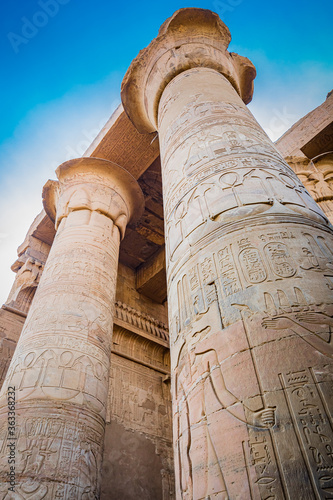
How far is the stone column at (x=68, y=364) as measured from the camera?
299 cm

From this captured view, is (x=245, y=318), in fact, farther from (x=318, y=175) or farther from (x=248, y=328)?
(x=318, y=175)

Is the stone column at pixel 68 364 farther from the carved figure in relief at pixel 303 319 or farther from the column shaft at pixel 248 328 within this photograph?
the carved figure in relief at pixel 303 319

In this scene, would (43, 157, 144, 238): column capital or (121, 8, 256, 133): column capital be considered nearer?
(121, 8, 256, 133): column capital

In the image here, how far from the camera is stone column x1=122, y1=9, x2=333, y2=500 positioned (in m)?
1.20

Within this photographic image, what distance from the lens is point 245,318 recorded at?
163cm

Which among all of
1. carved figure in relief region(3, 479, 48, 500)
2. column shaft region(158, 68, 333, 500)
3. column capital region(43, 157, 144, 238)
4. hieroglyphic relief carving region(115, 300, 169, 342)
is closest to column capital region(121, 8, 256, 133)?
column capital region(43, 157, 144, 238)

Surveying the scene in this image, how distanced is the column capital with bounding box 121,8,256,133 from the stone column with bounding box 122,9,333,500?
1.71 m

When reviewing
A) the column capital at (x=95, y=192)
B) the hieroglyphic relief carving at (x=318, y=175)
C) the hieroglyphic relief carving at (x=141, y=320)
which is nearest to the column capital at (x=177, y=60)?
the column capital at (x=95, y=192)

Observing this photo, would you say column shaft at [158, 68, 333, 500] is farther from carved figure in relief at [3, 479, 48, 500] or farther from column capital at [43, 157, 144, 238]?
column capital at [43, 157, 144, 238]

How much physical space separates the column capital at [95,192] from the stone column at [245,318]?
2876 millimetres

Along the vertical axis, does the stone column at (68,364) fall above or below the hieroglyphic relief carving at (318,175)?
below

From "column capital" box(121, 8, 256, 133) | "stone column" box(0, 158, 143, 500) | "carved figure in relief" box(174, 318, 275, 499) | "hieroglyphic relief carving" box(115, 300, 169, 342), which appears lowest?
"carved figure in relief" box(174, 318, 275, 499)

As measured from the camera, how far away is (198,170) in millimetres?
2848

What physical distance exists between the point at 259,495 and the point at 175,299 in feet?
3.89
